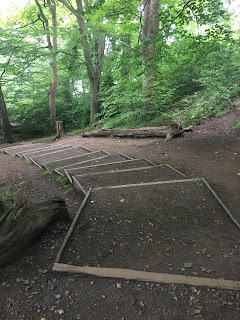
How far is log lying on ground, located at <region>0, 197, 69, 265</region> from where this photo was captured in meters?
2.16

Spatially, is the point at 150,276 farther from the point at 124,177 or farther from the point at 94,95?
the point at 94,95

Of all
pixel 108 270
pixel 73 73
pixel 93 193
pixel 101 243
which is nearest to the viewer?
pixel 108 270

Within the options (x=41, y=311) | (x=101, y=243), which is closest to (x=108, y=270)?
(x=101, y=243)

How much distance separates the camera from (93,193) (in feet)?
11.5

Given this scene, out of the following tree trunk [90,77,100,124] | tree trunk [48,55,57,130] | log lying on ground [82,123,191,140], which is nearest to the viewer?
log lying on ground [82,123,191,140]

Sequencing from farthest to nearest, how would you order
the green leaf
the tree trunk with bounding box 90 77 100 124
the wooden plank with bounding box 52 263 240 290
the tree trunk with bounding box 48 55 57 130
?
1. the tree trunk with bounding box 48 55 57 130
2. the tree trunk with bounding box 90 77 100 124
3. the green leaf
4. the wooden plank with bounding box 52 263 240 290

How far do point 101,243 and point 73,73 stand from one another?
14.2m

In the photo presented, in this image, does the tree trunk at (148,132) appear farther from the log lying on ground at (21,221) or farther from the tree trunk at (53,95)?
the tree trunk at (53,95)

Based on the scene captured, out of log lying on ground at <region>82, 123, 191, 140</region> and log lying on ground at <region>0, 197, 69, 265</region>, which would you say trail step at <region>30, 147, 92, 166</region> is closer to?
log lying on ground at <region>82, 123, 191, 140</region>

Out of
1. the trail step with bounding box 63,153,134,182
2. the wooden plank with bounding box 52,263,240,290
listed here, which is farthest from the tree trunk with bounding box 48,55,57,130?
the wooden plank with bounding box 52,263,240,290

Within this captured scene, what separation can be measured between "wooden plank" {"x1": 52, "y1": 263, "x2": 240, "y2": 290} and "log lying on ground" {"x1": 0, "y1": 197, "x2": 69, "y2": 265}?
53 centimetres

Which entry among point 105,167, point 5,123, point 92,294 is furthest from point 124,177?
point 5,123

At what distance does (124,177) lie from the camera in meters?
4.20

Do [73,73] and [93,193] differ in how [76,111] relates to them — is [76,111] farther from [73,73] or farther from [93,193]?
[93,193]
